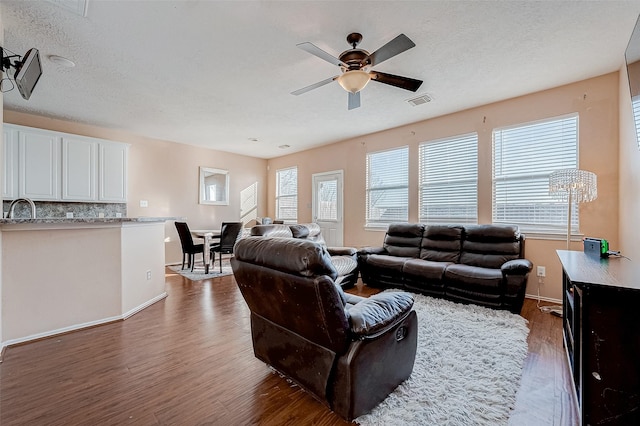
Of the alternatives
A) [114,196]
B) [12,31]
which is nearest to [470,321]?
[12,31]

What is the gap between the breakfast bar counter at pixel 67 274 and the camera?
2.48 m

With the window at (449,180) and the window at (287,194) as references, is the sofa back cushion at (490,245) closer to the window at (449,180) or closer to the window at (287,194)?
the window at (449,180)

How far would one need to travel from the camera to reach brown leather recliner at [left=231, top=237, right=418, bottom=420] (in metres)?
1.41

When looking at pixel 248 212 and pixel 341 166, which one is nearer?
pixel 341 166

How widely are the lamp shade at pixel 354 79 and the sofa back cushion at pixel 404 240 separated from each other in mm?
2612

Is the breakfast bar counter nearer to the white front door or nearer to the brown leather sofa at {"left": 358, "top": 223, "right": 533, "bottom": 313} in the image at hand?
the brown leather sofa at {"left": 358, "top": 223, "right": 533, "bottom": 313}

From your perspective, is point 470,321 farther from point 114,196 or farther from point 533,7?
point 114,196

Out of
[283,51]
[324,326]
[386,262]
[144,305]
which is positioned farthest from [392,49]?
[144,305]

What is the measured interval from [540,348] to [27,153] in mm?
6975

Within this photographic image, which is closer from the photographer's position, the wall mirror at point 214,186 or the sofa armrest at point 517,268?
the sofa armrest at point 517,268

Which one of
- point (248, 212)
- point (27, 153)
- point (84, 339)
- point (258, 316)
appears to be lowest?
point (84, 339)

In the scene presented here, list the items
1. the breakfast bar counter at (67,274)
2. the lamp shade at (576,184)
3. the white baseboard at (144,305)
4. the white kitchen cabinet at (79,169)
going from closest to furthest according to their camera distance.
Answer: the breakfast bar counter at (67,274) < the lamp shade at (576,184) < the white baseboard at (144,305) < the white kitchen cabinet at (79,169)

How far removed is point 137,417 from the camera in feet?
5.14

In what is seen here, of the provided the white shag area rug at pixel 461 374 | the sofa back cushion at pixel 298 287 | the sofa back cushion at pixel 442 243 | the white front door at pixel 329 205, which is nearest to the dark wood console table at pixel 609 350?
the white shag area rug at pixel 461 374
